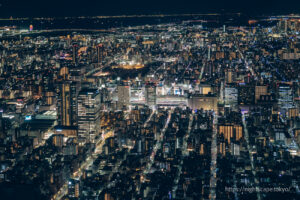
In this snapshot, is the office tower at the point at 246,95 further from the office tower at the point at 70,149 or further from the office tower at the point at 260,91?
the office tower at the point at 70,149

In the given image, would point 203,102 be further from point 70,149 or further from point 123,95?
point 70,149

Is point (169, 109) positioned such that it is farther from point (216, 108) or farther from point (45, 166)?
point (45, 166)

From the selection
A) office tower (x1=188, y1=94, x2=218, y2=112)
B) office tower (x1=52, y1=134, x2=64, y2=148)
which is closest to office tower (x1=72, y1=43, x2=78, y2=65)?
office tower (x1=188, y1=94, x2=218, y2=112)

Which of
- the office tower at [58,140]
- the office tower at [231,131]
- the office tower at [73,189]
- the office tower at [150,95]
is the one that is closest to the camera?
the office tower at [73,189]

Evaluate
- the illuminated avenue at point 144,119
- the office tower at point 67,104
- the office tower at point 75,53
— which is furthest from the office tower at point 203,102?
the office tower at point 75,53

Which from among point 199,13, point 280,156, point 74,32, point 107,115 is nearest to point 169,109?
point 107,115

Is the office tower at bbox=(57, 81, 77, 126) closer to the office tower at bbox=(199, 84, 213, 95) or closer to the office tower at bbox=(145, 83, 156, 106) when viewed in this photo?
the office tower at bbox=(145, 83, 156, 106)
